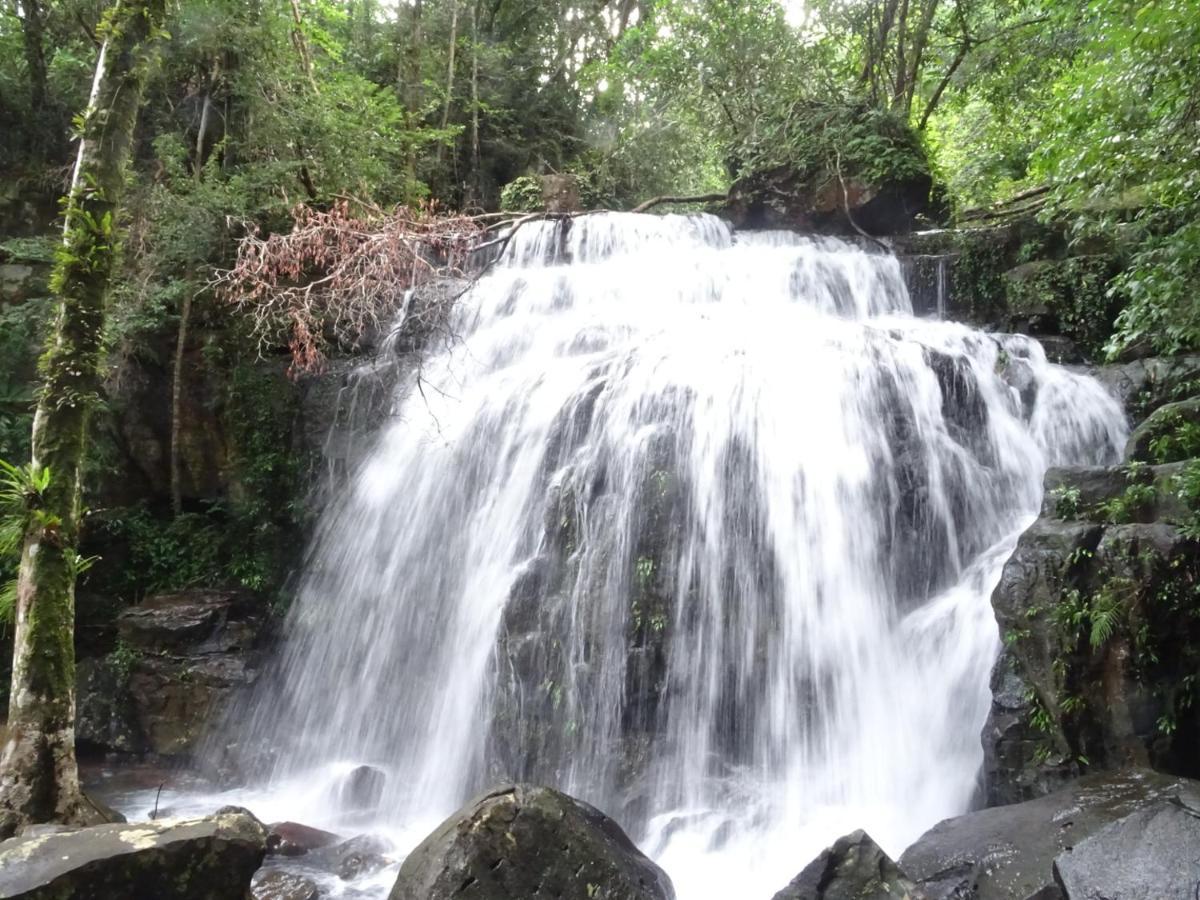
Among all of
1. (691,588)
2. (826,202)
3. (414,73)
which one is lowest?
(691,588)

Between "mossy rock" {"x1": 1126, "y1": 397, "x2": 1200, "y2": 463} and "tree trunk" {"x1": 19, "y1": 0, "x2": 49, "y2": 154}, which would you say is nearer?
"mossy rock" {"x1": 1126, "y1": 397, "x2": 1200, "y2": 463}

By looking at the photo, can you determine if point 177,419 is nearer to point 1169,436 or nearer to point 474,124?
point 474,124

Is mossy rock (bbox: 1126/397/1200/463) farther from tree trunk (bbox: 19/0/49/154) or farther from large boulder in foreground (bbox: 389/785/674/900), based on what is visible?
tree trunk (bbox: 19/0/49/154)

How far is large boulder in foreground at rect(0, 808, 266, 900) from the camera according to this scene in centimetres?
425

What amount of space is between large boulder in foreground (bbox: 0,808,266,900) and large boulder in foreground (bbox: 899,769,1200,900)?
12.7ft

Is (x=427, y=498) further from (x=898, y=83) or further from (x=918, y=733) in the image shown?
(x=898, y=83)

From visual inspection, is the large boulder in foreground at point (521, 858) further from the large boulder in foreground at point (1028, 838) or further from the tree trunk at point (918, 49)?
the tree trunk at point (918, 49)

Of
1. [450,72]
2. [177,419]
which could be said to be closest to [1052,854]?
[177,419]

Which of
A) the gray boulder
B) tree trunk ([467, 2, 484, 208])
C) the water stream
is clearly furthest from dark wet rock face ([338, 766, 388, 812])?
tree trunk ([467, 2, 484, 208])

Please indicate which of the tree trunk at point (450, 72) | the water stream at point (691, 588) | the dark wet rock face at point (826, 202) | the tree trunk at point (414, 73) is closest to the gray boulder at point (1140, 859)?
the water stream at point (691, 588)

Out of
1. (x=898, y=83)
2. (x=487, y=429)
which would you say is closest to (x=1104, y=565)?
(x=487, y=429)

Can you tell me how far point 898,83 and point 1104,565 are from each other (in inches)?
525

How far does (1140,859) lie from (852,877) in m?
1.39

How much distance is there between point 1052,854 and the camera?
4480 mm
